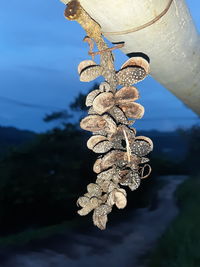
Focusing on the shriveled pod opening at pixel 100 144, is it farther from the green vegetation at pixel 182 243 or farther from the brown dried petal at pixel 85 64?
the green vegetation at pixel 182 243

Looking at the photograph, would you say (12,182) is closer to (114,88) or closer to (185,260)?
(185,260)

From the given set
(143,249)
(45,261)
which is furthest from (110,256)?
(45,261)

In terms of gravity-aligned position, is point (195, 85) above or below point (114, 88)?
above

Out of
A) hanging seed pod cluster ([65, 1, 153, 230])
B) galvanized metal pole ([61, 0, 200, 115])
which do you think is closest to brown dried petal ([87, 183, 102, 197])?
hanging seed pod cluster ([65, 1, 153, 230])

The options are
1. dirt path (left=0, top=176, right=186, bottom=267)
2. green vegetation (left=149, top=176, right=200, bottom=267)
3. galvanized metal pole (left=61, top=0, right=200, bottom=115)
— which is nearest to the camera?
galvanized metal pole (left=61, top=0, right=200, bottom=115)

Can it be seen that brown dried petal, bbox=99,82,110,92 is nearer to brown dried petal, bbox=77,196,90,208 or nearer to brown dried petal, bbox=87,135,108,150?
brown dried petal, bbox=87,135,108,150

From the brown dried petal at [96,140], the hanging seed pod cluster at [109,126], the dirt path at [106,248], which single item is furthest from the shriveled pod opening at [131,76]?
the dirt path at [106,248]
